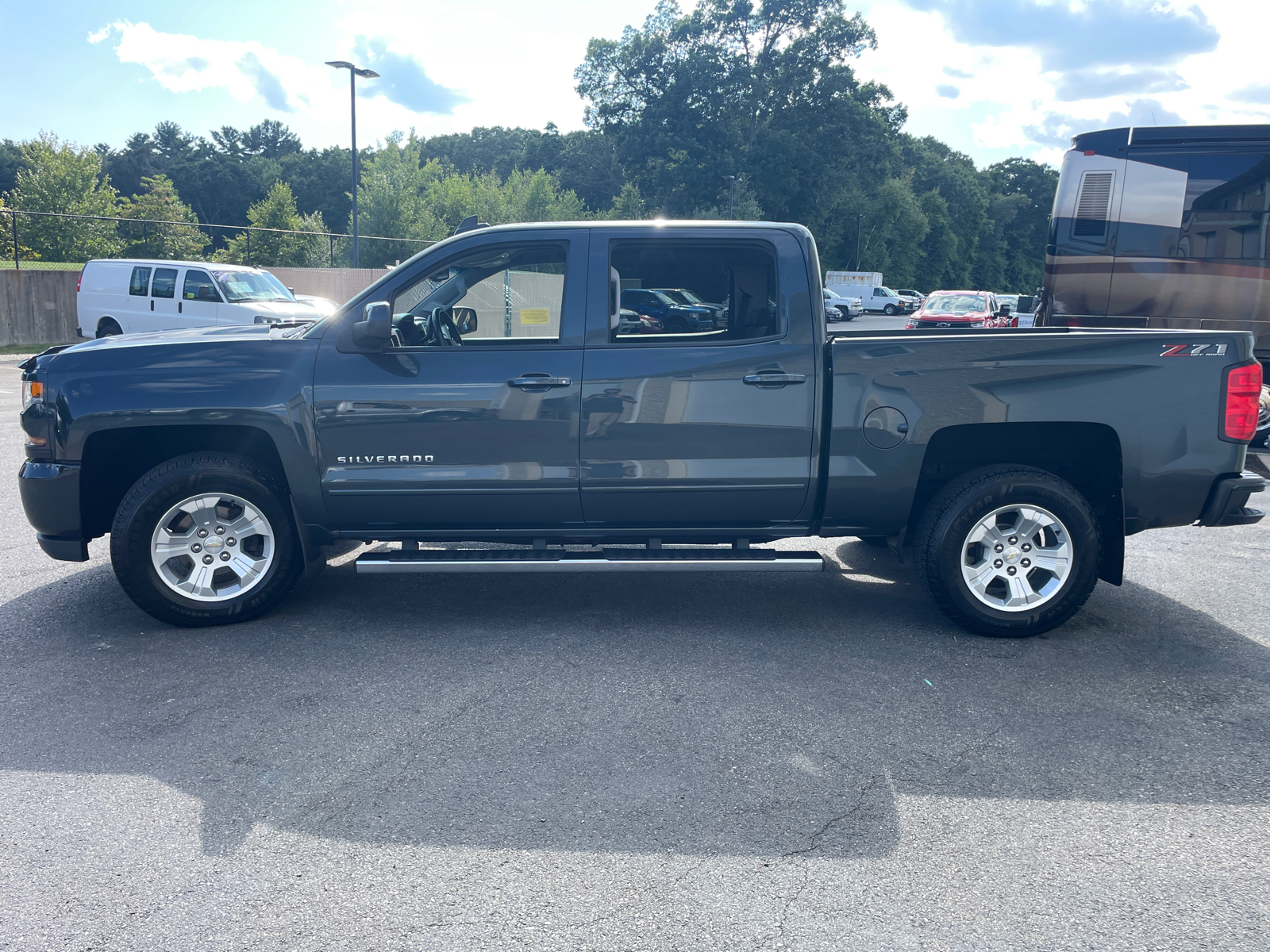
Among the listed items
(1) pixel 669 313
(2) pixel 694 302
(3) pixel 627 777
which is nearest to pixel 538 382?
(1) pixel 669 313

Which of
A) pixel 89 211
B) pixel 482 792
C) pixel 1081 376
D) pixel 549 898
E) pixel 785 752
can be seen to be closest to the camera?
pixel 549 898

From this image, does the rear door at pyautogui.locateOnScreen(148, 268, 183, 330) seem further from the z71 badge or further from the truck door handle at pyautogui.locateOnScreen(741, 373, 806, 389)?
the z71 badge

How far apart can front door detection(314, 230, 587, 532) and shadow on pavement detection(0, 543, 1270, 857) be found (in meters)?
0.69

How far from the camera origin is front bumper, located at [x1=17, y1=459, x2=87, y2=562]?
4.82 m

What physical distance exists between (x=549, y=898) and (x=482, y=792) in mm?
660

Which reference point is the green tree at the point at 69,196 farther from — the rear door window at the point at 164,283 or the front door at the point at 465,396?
the front door at the point at 465,396

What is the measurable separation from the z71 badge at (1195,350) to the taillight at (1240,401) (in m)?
0.11

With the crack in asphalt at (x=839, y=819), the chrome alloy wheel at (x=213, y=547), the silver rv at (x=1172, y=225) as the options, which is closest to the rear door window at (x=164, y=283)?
the silver rv at (x=1172, y=225)

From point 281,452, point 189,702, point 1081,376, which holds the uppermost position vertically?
point 1081,376

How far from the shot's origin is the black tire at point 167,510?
4793 mm

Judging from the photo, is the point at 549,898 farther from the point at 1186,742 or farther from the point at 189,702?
the point at 1186,742

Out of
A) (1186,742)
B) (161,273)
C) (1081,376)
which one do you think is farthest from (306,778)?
(161,273)

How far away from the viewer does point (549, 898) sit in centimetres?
277

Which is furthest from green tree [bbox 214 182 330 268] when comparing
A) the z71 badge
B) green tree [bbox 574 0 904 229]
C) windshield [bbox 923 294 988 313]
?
green tree [bbox 574 0 904 229]
